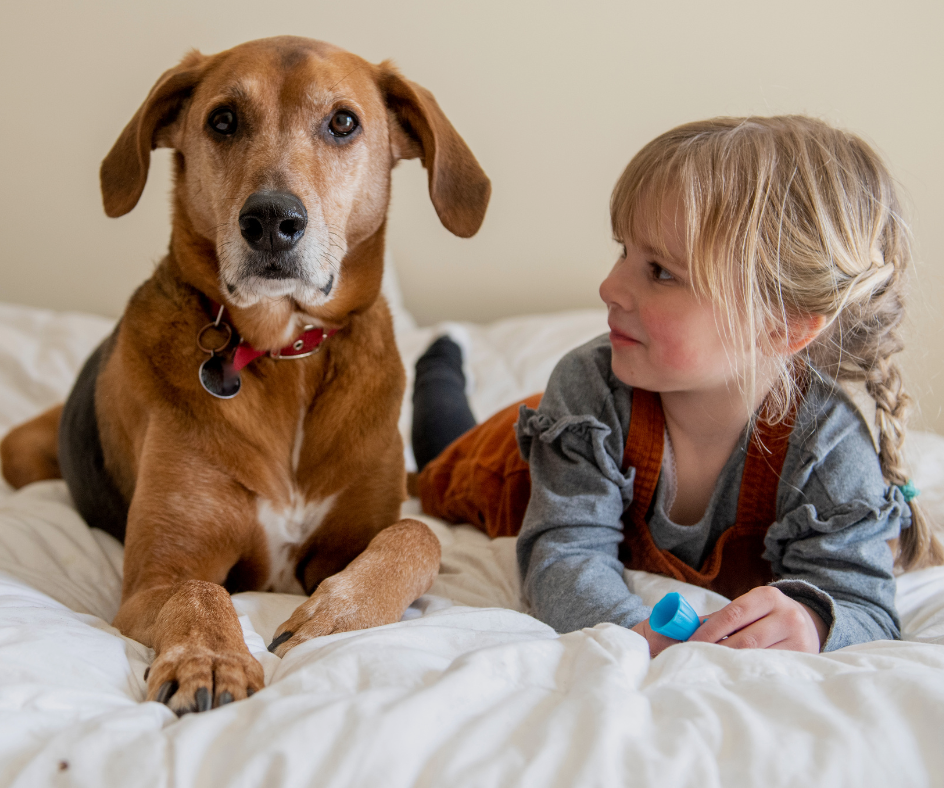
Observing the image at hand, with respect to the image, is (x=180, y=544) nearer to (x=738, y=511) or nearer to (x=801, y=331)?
(x=738, y=511)

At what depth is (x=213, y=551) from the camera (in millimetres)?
1588

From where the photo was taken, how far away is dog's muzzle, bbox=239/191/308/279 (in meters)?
1.47

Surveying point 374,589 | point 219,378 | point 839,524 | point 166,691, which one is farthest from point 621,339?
point 166,691

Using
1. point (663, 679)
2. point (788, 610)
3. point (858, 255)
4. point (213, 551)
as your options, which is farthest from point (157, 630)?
point (858, 255)

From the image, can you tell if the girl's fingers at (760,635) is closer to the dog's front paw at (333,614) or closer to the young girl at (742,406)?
the young girl at (742,406)

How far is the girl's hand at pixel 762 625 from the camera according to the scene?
4.15 ft

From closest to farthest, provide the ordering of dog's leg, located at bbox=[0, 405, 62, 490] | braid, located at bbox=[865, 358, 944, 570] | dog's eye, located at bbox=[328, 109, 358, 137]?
braid, located at bbox=[865, 358, 944, 570], dog's eye, located at bbox=[328, 109, 358, 137], dog's leg, located at bbox=[0, 405, 62, 490]

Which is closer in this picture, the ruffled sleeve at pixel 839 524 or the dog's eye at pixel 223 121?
the ruffled sleeve at pixel 839 524

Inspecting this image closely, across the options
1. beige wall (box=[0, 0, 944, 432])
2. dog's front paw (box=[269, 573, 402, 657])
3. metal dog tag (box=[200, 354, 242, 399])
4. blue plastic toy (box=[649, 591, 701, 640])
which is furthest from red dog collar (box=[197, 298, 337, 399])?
beige wall (box=[0, 0, 944, 432])

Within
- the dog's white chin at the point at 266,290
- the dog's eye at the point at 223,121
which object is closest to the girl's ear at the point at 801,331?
the dog's white chin at the point at 266,290

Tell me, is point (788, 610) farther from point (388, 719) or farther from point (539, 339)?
point (539, 339)

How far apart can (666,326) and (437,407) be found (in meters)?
1.21

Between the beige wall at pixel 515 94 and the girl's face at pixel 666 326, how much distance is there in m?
2.17

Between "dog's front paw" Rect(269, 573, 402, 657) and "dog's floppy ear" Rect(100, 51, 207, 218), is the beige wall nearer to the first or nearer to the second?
"dog's floppy ear" Rect(100, 51, 207, 218)
